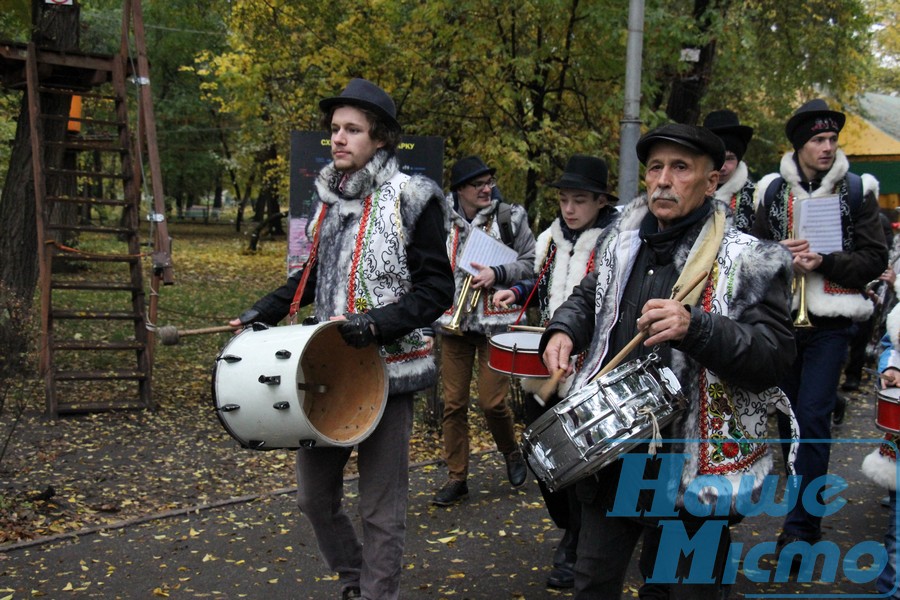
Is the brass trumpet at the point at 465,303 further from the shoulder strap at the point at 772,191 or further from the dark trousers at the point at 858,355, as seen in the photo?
the dark trousers at the point at 858,355

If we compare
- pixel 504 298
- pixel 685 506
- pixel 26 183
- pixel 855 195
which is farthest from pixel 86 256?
pixel 685 506

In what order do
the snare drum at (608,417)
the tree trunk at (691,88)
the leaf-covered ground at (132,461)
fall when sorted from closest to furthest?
the snare drum at (608,417), the leaf-covered ground at (132,461), the tree trunk at (691,88)

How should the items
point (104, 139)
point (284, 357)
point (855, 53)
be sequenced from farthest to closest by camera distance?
point (855, 53)
point (104, 139)
point (284, 357)

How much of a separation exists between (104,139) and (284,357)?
885cm

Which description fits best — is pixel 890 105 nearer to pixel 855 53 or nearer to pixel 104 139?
pixel 855 53

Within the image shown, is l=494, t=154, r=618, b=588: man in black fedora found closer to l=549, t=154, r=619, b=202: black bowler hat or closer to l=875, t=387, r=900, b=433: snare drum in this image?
l=549, t=154, r=619, b=202: black bowler hat

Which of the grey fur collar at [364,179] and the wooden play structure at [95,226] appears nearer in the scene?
the grey fur collar at [364,179]

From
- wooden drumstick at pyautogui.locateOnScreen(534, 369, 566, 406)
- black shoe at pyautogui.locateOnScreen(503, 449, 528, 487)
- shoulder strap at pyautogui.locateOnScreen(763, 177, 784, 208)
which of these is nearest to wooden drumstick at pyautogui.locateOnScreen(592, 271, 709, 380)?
wooden drumstick at pyautogui.locateOnScreen(534, 369, 566, 406)

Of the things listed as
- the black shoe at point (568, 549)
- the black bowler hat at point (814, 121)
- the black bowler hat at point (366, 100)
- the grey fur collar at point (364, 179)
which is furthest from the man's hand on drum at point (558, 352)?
the black bowler hat at point (814, 121)

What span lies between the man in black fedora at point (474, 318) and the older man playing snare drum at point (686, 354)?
2749 mm

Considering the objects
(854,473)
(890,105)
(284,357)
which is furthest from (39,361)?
(890,105)

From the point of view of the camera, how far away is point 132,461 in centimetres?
712

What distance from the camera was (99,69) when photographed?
31.9 feet

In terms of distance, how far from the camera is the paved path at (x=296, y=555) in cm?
468
